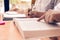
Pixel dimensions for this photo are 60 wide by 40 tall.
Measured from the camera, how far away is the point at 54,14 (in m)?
0.59

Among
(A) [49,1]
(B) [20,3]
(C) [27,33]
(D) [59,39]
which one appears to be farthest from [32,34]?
(B) [20,3]

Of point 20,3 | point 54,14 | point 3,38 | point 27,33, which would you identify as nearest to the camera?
point 27,33

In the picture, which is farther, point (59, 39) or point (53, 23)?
point (53, 23)

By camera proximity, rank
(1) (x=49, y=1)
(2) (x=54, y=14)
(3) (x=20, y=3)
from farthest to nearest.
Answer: (3) (x=20, y=3), (1) (x=49, y=1), (2) (x=54, y=14)

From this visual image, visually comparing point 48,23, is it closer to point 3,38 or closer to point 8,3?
point 3,38

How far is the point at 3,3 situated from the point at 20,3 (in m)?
0.49

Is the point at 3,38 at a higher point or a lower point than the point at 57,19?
lower

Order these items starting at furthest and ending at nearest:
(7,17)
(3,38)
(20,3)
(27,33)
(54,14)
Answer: (20,3) → (7,17) → (3,38) → (54,14) → (27,33)

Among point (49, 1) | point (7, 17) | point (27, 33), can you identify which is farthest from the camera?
point (49, 1)

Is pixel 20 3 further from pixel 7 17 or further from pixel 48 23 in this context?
pixel 48 23

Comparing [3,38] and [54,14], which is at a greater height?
[54,14]

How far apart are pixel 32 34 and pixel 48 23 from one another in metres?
0.20

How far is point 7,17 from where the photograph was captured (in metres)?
1.48

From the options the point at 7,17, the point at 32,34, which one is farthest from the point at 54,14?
the point at 7,17
